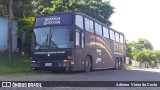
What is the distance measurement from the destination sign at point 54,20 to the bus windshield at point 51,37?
10.6 inches

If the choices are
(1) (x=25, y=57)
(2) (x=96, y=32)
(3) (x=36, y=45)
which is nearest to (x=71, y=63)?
(3) (x=36, y=45)

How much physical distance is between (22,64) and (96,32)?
6.03 m

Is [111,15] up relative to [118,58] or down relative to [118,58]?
up

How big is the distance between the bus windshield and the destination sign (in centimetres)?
→ 27

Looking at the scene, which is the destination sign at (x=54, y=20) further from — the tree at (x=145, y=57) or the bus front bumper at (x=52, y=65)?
the tree at (x=145, y=57)

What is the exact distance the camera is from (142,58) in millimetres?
80938

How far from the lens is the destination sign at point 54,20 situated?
1825cm

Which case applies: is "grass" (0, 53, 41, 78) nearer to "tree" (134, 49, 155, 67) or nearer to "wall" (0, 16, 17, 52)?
"wall" (0, 16, 17, 52)

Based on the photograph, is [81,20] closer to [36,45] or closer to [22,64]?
[36,45]

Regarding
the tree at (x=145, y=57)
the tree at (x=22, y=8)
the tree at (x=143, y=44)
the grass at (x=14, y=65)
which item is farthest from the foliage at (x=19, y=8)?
the tree at (x=143, y=44)

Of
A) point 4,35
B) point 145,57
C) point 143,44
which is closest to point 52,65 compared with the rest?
point 4,35

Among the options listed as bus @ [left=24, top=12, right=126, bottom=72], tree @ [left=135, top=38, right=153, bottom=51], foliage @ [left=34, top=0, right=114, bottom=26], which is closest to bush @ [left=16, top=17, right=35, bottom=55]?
foliage @ [left=34, top=0, right=114, bottom=26]

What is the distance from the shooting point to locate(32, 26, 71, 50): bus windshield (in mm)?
17906

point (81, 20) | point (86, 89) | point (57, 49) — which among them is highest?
point (81, 20)
